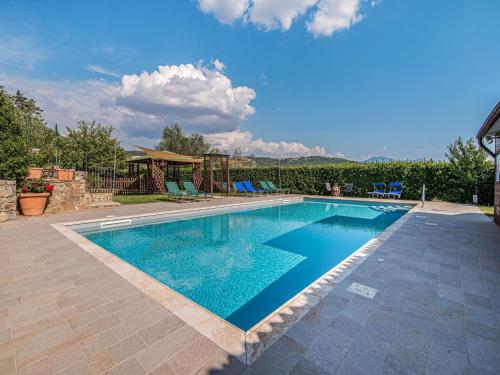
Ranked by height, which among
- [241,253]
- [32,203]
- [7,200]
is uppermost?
[7,200]

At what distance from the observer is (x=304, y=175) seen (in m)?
16.2

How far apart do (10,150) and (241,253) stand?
310 inches

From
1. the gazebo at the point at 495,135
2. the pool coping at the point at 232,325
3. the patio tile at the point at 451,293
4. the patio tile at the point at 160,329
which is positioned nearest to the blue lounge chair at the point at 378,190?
the gazebo at the point at 495,135

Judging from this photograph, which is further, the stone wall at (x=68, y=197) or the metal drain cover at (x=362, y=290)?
the stone wall at (x=68, y=197)

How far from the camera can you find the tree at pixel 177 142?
33375 millimetres

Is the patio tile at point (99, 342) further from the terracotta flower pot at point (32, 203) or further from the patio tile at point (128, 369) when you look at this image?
the terracotta flower pot at point (32, 203)

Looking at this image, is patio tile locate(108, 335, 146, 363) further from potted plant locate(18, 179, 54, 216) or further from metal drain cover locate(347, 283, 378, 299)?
potted plant locate(18, 179, 54, 216)

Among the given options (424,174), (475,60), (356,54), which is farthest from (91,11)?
(424,174)

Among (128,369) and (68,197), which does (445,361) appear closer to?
(128,369)

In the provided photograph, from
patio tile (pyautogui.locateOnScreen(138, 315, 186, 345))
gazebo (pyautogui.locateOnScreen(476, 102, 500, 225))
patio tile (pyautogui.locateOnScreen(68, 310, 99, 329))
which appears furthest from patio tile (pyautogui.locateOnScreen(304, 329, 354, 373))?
gazebo (pyautogui.locateOnScreen(476, 102, 500, 225))

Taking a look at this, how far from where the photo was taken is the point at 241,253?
16.5 feet

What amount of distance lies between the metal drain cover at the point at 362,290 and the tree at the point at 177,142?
33009 millimetres

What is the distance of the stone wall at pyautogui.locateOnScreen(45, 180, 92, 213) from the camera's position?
786 centimetres

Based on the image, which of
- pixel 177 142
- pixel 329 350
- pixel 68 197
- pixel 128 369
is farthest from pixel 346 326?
pixel 177 142
